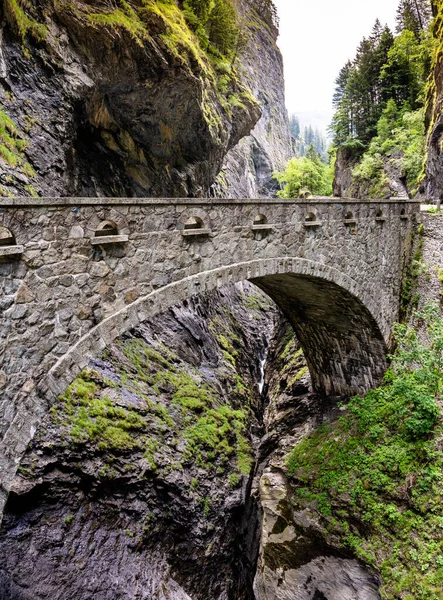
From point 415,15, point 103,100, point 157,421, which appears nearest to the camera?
point 157,421

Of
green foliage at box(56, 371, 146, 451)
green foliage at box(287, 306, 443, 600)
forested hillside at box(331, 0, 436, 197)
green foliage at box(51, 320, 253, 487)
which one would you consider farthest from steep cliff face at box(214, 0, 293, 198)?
green foliage at box(56, 371, 146, 451)

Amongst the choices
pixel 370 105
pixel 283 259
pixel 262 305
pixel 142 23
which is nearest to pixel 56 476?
pixel 283 259

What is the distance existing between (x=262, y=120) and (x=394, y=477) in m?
41.4

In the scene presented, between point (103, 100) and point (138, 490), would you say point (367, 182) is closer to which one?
point (103, 100)

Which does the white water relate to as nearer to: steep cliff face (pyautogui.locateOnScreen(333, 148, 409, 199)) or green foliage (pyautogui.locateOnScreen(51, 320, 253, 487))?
green foliage (pyautogui.locateOnScreen(51, 320, 253, 487))

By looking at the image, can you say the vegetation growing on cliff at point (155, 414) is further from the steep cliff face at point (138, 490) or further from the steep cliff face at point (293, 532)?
the steep cliff face at point (293, 532)

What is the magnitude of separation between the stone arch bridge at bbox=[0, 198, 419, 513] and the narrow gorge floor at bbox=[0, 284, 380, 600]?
359 centimetres

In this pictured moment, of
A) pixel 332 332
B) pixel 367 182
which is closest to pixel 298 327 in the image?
pixel 332 332

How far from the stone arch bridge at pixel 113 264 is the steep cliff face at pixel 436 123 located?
30.4ft

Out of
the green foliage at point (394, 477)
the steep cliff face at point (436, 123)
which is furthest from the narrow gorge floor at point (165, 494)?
the steep cliff face at point (436, 123)

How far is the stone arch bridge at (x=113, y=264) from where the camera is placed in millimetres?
4141

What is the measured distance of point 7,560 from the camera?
616 cm

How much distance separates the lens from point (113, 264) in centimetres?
507

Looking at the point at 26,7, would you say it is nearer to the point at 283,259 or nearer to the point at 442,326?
the point at 283,259
